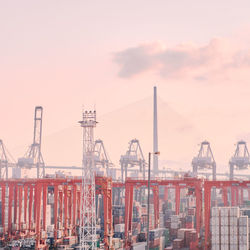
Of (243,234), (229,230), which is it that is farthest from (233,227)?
(243,234)

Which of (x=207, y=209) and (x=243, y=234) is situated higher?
(x=207, y=209)

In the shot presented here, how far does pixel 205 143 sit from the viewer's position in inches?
6540

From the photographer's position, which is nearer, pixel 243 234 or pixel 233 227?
pixel 243 234

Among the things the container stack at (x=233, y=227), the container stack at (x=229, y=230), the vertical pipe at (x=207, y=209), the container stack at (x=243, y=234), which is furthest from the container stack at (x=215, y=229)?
the vertical pipe at (x=207, y=209)

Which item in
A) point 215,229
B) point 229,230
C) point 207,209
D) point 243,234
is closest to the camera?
point 243,234

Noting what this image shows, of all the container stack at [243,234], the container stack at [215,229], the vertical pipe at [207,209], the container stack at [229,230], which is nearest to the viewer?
the container stack at [243,234]

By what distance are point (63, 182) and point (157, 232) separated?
16.1 metres

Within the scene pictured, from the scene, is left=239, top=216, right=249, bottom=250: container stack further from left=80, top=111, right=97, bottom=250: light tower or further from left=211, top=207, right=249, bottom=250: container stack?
left=80, top=111, right=97, bottom=250: light tower

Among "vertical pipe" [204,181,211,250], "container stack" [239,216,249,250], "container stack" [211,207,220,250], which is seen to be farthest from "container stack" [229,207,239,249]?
"vertical pipe" [204,181,211,250]

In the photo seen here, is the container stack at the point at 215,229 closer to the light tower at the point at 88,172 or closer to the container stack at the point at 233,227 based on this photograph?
the container stack at the point at 233,227

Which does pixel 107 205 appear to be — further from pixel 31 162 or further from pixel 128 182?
pixel 31 162

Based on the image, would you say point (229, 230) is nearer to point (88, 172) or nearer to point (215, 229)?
point (215, 229)

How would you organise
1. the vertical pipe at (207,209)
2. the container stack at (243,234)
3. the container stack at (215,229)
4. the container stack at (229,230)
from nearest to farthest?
1. the container stack at (243,234)
2. the container stack at (229,230)
3. the container stack at (215,229)
4. the vertical pipe at (207,209)

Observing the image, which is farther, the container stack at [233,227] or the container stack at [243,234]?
the container stack at [233,227]
